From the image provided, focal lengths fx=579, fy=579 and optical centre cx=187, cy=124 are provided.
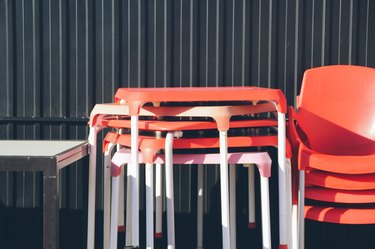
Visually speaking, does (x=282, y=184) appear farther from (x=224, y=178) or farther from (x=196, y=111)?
(x=196, y=111)

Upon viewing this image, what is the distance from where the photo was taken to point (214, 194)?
146 inches

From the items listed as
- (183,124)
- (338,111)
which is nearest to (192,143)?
(183,124)

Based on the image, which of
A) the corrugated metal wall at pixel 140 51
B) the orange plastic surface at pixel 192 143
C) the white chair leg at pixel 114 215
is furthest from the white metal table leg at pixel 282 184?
the corrugated metal wall at pixel 140 51

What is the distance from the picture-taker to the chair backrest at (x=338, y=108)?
3.42 metres

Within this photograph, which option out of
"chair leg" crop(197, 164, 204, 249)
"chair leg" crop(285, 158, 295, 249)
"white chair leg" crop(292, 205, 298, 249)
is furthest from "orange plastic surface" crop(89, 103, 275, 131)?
"chair leg" crop(197, 164, 204, 249)

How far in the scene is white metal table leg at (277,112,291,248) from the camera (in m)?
2.53

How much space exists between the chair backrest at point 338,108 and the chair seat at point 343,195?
52cm

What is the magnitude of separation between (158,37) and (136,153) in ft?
4.66

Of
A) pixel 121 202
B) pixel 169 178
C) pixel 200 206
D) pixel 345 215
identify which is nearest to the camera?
pixel 169 178

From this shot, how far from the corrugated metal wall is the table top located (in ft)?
2.88

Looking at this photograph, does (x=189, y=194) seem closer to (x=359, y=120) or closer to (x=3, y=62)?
(x=359, y=120)

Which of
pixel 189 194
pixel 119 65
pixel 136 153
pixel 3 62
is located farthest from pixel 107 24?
pixel 136 153

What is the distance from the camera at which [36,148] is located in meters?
2.56

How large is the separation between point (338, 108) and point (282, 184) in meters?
1.07
